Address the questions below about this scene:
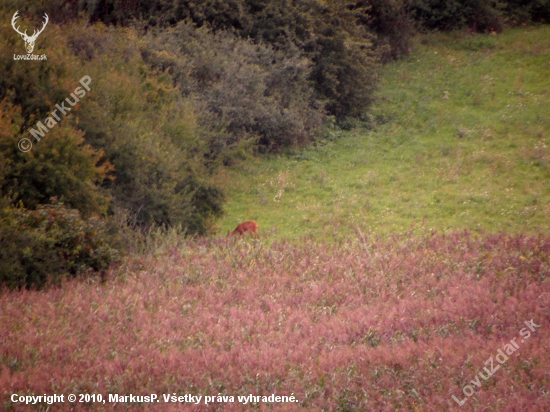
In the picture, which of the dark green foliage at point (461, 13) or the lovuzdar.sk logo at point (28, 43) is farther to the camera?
the dark green foliage at point (461, 13)

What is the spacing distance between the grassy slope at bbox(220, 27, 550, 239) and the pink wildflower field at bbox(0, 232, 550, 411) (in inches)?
202

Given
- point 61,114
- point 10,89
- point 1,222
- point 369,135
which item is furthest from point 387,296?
point 369,135

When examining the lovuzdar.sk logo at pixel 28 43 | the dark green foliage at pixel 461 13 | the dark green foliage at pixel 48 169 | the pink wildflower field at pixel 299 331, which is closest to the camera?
the pink wildflower field at pixel 299 331

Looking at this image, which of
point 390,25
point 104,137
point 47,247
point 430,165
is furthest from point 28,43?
point 390,25

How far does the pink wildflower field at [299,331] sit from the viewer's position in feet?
19.9

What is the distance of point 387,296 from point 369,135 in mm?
14929

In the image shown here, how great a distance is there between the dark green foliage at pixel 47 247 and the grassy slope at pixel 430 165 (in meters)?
6.06

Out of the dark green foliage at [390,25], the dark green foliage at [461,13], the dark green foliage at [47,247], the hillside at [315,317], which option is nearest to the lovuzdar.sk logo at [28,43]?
the dark green foliage at [47,247]

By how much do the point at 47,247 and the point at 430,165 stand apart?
14310mm

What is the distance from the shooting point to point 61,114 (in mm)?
12516

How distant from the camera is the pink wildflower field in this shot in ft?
19.9

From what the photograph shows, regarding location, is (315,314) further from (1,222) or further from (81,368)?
(1,222)

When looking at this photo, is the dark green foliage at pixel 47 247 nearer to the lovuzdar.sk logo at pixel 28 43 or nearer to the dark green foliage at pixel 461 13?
the lovuzdar.sk logo at pixel 28 43

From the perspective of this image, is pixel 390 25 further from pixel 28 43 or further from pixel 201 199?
pixel 28 43
